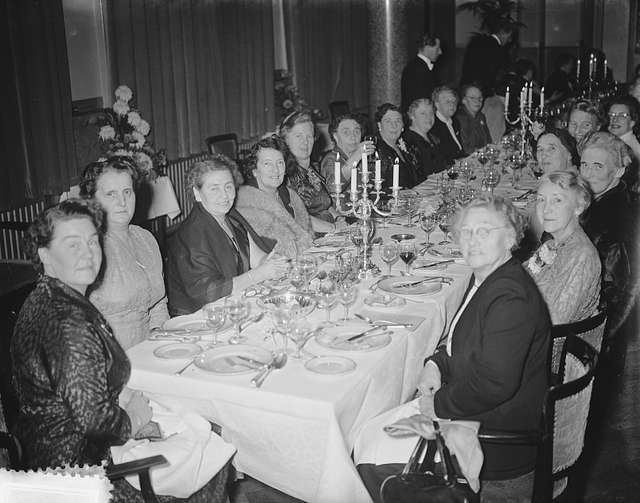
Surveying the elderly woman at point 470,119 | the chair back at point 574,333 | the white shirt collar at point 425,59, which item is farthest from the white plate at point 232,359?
the white shirt collar at point 425,59

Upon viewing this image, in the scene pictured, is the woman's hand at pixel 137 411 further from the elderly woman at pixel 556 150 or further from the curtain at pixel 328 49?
the curtain at pixel 328 49

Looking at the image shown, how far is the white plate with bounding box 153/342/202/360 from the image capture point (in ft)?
7.67

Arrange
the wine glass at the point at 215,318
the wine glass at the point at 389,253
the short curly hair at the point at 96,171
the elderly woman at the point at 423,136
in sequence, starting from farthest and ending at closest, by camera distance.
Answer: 1. the elderly woman at the point at 423,136
2. the wine glass at the point at 389,253
3. the short curly hair at the point at 96,171
4. the wine glass at the point at 215,318

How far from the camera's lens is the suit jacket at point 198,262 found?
3.22 meters

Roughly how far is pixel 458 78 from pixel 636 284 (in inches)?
359

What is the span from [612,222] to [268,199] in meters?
1.73

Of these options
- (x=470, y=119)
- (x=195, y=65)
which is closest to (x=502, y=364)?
(x=195, y=65)

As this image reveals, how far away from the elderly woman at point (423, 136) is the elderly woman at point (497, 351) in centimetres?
385

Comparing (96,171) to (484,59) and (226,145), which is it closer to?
(226,145)

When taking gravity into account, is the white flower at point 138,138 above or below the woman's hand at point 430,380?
above

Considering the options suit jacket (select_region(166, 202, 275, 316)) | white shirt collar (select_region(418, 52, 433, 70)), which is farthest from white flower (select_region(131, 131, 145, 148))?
white shirt collar (select_region(418, 52, 433, 70))

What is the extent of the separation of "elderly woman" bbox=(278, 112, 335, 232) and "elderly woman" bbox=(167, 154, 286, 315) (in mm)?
1168

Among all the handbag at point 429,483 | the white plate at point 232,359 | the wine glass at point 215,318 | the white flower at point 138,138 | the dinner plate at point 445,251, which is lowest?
the handbag at point 429,483

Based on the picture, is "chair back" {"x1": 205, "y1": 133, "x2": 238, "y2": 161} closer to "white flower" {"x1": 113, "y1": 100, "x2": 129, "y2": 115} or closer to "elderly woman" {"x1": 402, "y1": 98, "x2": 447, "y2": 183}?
"white flower" {"x1": 113, "y1": 100, "x2": 129, "y2": 115}
